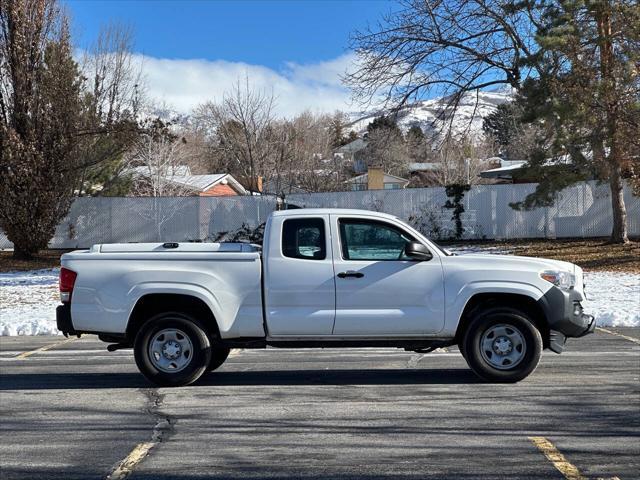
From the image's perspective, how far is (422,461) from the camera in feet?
18.6

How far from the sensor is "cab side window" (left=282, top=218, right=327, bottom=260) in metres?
8.35

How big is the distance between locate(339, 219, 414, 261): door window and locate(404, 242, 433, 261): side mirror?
0.38 feet

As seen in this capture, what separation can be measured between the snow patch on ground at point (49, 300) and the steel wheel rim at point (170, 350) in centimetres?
393

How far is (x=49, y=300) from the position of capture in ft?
59.3

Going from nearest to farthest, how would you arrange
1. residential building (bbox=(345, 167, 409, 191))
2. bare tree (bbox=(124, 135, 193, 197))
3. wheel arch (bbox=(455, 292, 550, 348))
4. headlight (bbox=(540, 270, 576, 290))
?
headlight (bbox=(540, 270, 576, 290))
wheel arch (bbox=(455, 292, 550, 348))
bare tree (bbox=(124, 135, 193, 197))
residential building (bbox=(345, 167, 409, 191))

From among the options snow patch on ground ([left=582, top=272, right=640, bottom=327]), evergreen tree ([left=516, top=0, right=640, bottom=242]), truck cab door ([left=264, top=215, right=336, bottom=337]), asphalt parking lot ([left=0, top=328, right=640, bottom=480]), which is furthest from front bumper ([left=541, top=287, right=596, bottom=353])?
evergreen tree ([left=516, top=0, right=640, bottom=242])

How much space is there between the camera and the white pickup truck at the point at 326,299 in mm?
8195

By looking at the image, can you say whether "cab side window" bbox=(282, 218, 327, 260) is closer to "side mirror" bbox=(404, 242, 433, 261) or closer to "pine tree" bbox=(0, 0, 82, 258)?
"side mirror" bbox=(404, 242, 433, 261)

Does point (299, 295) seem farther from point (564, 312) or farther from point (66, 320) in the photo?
point (564, 312)

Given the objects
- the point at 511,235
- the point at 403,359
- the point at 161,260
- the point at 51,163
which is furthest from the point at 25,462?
the point at 511,235

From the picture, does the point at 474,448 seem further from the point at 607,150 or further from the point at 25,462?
the point at 607,150

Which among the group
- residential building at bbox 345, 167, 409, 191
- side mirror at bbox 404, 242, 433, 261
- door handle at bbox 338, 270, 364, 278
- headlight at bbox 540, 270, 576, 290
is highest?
residential building at bbox 345, 167, 409, 191

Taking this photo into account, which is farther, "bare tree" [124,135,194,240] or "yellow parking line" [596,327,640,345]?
"bare tree" [124,135,194,240]

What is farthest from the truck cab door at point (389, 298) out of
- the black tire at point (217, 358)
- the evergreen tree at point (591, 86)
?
the evergreen tree at point (591, 86)
